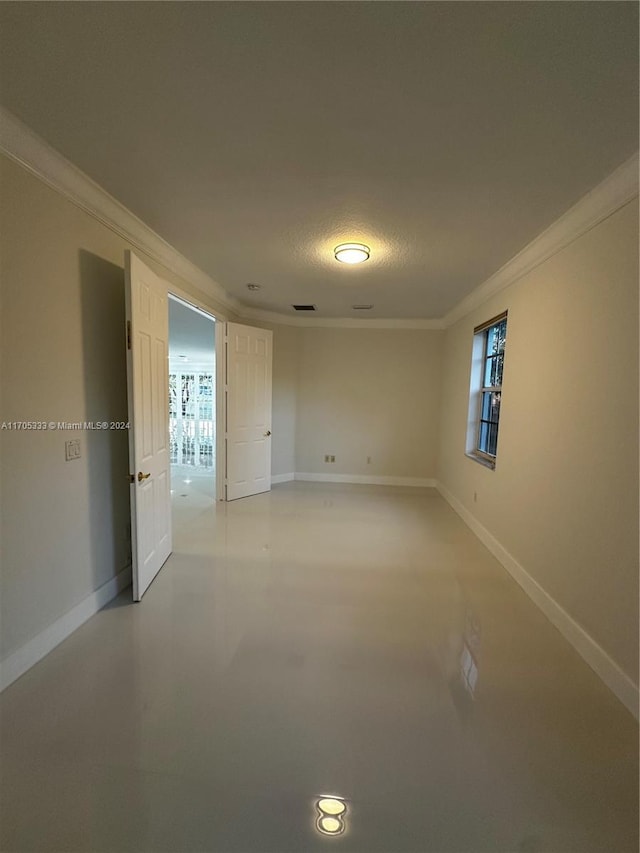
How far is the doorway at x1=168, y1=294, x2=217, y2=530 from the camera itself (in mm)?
4543

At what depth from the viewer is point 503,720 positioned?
5.16 feet

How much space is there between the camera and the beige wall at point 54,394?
65.2 inches

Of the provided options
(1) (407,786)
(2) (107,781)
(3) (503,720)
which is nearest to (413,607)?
(3) (503,720)

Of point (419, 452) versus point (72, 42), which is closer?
point (72, 42)

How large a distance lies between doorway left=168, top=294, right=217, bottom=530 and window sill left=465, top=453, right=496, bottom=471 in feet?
10.4

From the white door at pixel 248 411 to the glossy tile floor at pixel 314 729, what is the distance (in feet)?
7.16

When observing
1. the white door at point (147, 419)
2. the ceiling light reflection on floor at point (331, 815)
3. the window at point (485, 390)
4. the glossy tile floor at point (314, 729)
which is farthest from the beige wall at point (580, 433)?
the white door at point (147, 419)

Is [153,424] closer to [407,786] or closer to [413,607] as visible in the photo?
[413,607]

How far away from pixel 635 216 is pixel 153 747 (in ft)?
10.5

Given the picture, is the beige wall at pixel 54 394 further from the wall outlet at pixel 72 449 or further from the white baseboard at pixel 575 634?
the white baseboard at pixel 575 634

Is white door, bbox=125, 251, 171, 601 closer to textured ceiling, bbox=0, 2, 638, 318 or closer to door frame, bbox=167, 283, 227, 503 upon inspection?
textured ceiling, bbox=0, 2, 638, 318

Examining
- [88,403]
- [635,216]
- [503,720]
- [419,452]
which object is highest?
[635,216]

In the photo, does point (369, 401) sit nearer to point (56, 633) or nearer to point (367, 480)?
point (367, 480)

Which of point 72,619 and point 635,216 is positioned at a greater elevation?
point 635,216
